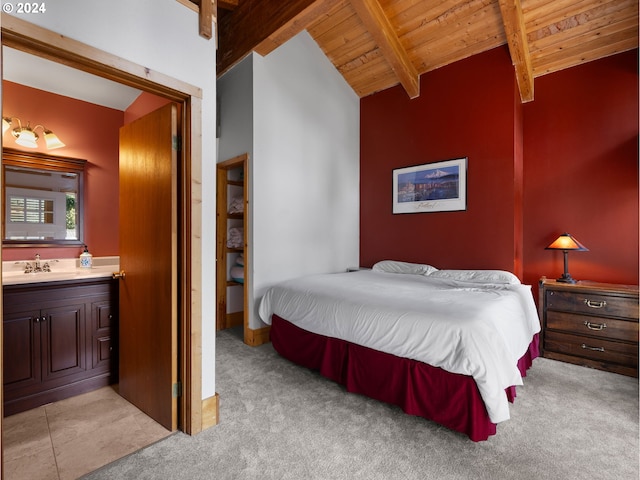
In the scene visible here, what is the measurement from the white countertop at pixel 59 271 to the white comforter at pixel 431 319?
5.03 feet

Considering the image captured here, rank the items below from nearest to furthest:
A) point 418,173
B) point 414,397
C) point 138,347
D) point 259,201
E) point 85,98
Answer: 1. point 414,397
2. point 138,347
3. point 85,98
4. point 259,201
5. point 418,173

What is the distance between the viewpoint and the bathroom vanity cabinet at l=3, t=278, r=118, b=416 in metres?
2.17

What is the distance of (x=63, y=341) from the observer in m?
2.38

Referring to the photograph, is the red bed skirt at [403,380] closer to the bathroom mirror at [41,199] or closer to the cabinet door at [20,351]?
the cabinet door at [20,351]

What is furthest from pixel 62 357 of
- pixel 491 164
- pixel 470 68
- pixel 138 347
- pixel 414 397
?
pixel 470 68

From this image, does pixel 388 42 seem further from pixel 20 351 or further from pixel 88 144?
pixel 20 351

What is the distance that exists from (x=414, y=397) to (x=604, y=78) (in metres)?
3.77

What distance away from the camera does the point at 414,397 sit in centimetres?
212

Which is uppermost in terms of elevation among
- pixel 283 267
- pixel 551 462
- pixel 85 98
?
pixel 85 98

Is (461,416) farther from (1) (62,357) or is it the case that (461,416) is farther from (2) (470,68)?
(2) (470,68)

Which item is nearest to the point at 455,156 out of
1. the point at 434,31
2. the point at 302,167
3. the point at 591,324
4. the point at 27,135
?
the point at 434,31

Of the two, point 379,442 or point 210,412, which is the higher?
point 210,412

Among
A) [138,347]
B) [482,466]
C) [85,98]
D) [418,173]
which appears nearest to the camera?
[482,466]

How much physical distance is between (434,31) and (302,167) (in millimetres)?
2154
